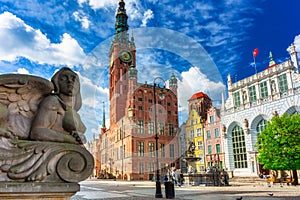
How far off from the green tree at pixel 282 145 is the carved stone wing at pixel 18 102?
27.2 metres

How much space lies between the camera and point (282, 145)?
26578mm

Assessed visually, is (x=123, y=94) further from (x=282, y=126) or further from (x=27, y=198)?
(x=27, y=198)

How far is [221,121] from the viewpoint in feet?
152

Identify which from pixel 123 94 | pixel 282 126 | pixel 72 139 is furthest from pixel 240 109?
pixel 72 139

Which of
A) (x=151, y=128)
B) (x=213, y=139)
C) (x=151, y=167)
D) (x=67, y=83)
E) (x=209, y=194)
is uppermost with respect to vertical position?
(x=151, y=128)

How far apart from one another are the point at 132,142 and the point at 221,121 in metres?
17.4

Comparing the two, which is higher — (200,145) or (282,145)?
(200,145)

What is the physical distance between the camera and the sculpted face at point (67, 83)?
3.44 m

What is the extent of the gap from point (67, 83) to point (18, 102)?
63cm

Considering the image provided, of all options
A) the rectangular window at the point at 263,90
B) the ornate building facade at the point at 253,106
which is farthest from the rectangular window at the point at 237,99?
the rectangular window at the point at 263,90

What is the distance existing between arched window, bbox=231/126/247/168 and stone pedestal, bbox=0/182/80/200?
42.8 metres

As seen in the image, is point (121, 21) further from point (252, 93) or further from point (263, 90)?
point (263, 90)

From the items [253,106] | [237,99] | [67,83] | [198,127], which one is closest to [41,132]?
[67,83]

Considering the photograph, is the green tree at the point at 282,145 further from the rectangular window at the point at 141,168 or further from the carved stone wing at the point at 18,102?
the rectangular window at the point at 141,168
